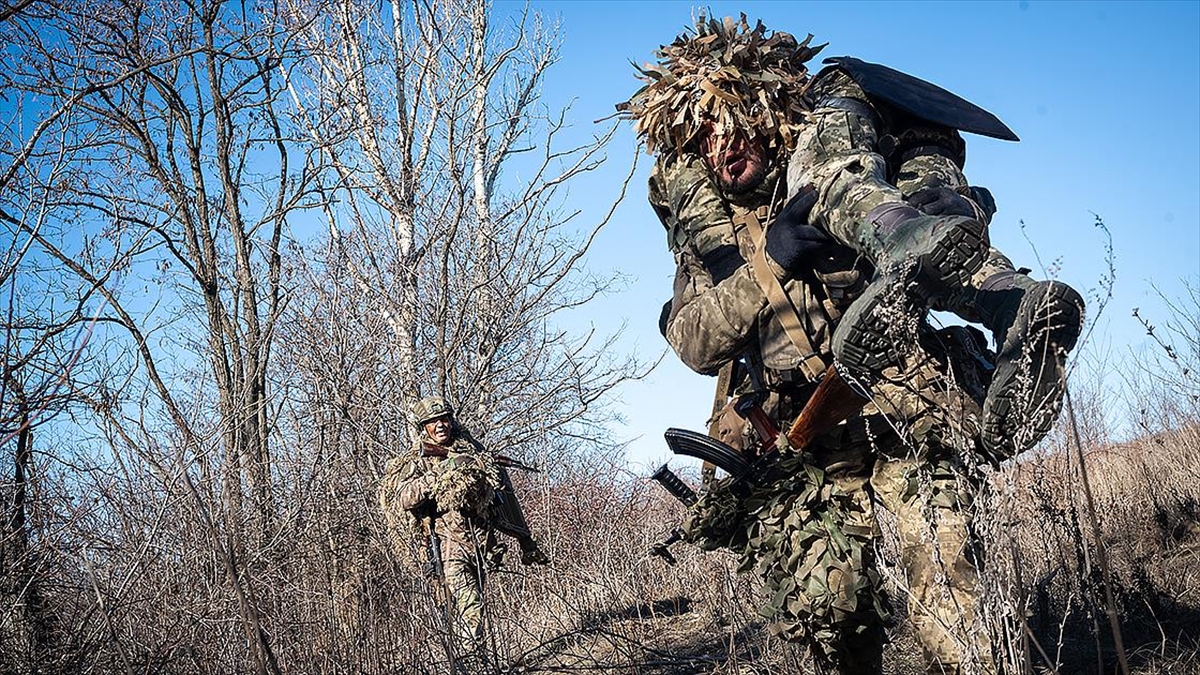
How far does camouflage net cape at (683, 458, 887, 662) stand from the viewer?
2885 millimetres

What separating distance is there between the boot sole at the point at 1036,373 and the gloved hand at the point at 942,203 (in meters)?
0.41

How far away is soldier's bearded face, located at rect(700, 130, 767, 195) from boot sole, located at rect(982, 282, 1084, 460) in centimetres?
118

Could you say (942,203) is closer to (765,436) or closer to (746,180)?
(746,180)

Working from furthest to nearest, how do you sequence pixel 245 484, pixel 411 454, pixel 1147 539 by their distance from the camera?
pixel 411 454, pixel 245 484, pixel 1147 539

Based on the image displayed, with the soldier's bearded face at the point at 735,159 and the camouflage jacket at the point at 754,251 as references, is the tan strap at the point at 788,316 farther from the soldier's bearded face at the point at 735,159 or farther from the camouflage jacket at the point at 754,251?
the soldier's bearded face at the point at 735,159

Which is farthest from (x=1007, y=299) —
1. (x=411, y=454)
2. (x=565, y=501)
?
(x=565, y=501)

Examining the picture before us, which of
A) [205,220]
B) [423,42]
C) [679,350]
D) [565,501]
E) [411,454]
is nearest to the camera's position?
[679,350]

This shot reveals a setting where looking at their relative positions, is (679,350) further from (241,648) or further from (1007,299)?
(241,648)

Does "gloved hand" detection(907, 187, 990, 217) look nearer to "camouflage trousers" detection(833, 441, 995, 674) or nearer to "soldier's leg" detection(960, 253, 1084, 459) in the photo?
"soldier's leg" detection(960, 253, 1084, 459)

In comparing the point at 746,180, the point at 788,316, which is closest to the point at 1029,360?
the point at 788,316

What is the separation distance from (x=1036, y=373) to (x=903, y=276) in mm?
518

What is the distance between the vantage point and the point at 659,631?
6258 millimetres

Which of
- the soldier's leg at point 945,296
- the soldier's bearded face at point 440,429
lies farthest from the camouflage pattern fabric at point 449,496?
the soldier's leg at point 945,296

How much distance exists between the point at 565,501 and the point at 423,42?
707cm
